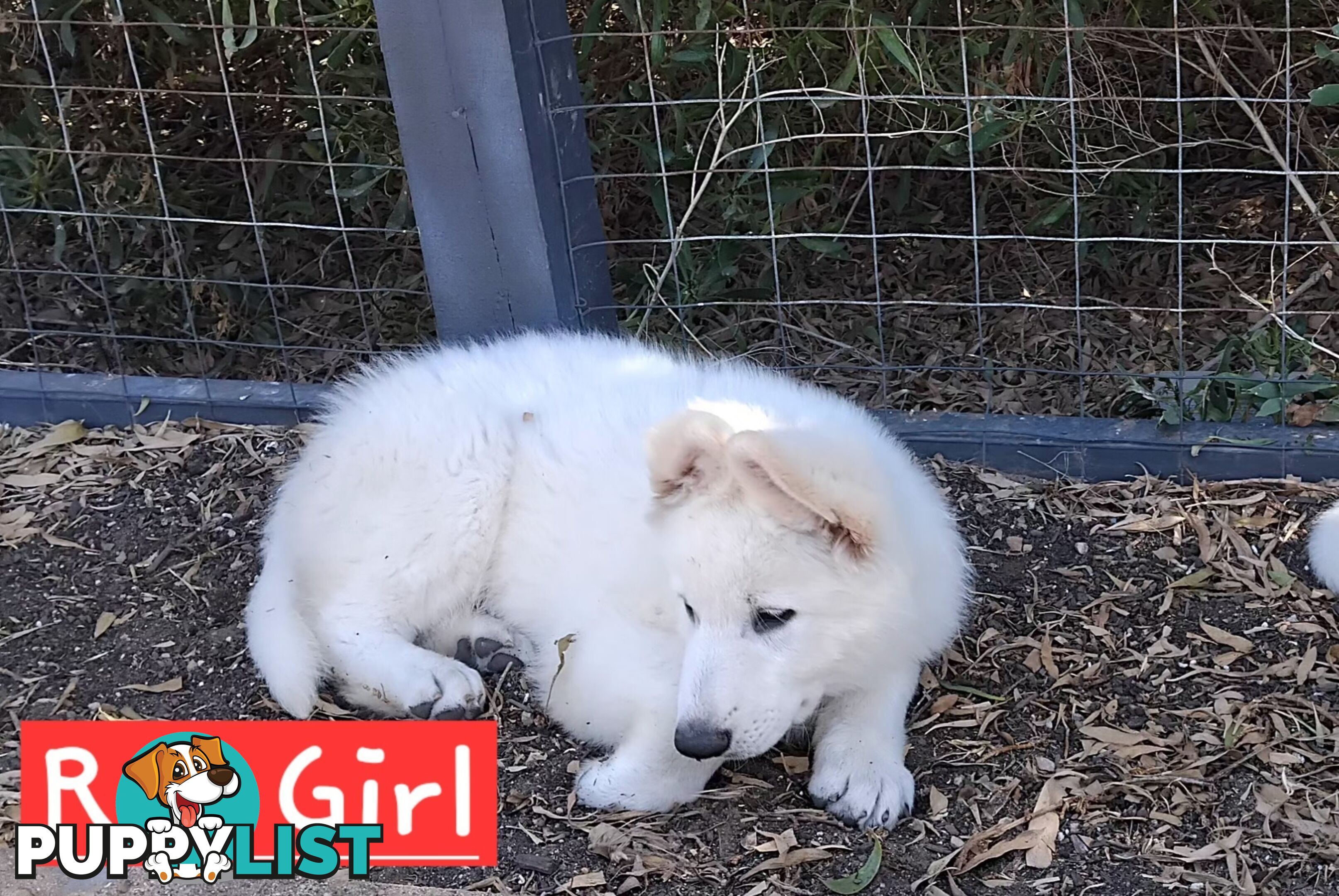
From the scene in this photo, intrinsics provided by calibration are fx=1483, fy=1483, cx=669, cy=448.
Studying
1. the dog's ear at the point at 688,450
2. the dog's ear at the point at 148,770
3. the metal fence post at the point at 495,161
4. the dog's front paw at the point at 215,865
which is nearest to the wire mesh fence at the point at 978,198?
the metal fence post at the point at 495,161

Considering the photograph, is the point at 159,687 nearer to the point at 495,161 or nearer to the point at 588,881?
the point at 588,881

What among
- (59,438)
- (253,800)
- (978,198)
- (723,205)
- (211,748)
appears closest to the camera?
(253,800)

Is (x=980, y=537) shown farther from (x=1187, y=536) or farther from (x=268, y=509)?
(x=268, y=509)

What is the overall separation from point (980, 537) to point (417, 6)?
193cm

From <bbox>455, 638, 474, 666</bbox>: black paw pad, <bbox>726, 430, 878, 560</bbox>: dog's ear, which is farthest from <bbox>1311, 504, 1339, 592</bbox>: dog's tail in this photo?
<bbox>455, 638, 474, 666</bbox>: black paw pad

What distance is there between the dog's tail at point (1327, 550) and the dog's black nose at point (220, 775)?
2.44 meters

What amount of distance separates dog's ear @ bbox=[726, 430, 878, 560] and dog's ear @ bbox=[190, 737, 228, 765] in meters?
1.23

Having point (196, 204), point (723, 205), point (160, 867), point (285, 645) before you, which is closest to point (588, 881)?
point (160, 867)

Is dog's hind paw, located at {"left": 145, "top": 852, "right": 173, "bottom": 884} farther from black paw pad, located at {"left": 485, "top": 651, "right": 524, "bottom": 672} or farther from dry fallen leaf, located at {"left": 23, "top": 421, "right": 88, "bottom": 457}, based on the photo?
dry fallen leaf, located at {"left": 23, "top": 421, "right": 88, "bottom": 457}

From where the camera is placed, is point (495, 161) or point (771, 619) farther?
point (495, 161)

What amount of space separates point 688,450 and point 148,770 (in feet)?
4.13

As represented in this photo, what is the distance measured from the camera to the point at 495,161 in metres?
3.78

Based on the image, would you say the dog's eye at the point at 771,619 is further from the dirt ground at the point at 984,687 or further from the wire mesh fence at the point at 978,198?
the wire mesh fence at the point at 978,198

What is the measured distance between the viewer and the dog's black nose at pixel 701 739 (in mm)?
2688
